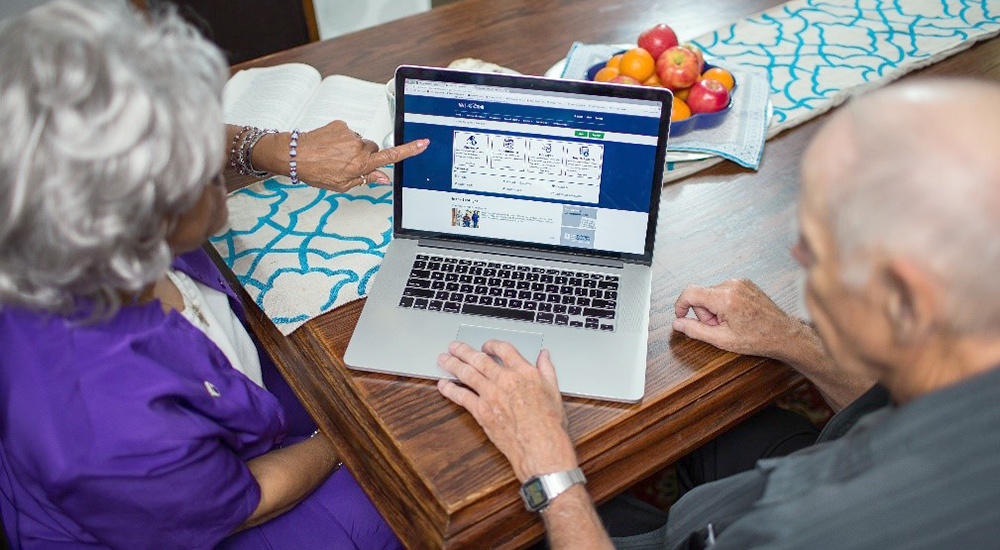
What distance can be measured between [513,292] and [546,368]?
16cm

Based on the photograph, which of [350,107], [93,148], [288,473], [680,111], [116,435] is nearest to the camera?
[93,148]

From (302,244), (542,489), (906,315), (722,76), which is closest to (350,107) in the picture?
(302,244)

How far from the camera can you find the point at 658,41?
1502 millimetres

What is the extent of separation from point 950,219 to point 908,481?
0.21 meters

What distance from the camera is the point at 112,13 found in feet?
2.56

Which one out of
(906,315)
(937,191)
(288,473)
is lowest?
(288,473)

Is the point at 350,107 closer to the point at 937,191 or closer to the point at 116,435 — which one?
the point at 116,435

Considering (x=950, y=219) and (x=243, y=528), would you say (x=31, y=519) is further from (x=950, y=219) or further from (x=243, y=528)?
(x=950, y=219)

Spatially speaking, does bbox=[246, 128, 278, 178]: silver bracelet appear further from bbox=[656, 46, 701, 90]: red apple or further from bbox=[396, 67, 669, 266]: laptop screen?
bbox=[656, 46, 701, 90]: red apple

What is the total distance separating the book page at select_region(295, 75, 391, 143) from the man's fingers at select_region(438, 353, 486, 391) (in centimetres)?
57

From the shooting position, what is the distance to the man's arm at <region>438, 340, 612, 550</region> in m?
0.92

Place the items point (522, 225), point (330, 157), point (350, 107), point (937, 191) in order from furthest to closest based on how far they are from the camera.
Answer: point (350, 107) → point (330, 157) → point (522, 225) → point (937, 191)

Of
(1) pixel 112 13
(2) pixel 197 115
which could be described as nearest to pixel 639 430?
(2) pixel 197 115

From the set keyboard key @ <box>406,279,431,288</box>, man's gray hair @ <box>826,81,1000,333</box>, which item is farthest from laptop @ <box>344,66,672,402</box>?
man's gray hair @ <box>826,81,1000,333</box>
